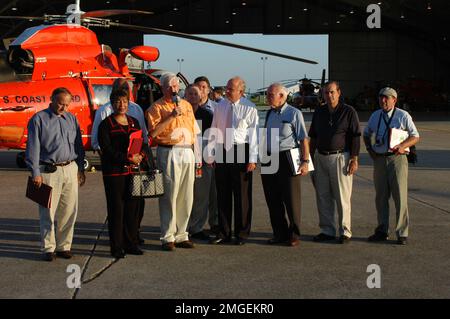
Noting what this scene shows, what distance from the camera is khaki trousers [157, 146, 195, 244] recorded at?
6781 millimetres

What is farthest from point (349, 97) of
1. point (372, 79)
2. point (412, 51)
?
point (412, 51)

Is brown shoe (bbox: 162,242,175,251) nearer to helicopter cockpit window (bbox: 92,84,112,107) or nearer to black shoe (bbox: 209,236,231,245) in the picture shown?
black shoe (bbox: 209,236,231,245)

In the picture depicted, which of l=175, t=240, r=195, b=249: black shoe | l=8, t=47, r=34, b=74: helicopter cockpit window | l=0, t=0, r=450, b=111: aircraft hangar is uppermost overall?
l=0, t=0, r=450, b=111: aircraft hangar

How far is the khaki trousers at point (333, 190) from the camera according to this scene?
281 inches

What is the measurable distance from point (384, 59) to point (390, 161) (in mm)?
50561

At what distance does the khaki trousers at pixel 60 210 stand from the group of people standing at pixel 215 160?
1 cm

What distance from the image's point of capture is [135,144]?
6449 millimetres

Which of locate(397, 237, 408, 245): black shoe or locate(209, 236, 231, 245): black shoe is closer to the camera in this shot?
locate(397, 237, 408, 245): black shoe

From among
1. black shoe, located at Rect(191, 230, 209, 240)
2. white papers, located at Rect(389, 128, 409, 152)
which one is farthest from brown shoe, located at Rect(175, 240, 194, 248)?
white papers, located at Rect(389, 128, 409, 152)

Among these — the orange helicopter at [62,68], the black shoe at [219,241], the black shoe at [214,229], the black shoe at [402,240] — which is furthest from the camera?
the orange helicopter at [62,68]

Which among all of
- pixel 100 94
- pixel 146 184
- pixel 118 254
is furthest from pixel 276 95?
pixel 100 94

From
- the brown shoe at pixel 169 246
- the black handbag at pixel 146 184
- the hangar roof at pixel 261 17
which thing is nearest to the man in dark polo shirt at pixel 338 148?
the brown shoe at pixel 169 246

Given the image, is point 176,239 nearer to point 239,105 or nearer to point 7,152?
point 239,105

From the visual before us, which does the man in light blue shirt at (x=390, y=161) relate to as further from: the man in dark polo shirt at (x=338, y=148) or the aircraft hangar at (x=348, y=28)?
the aircraft hangar at (x=348, y=28)
